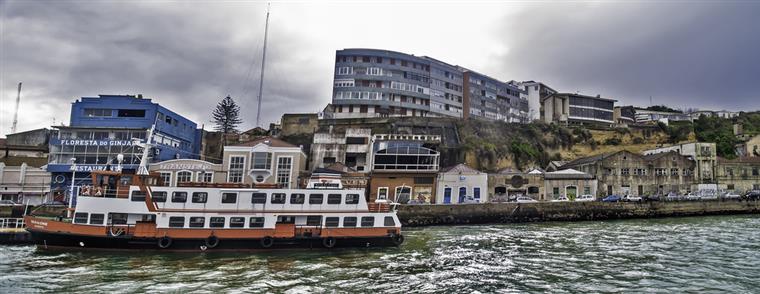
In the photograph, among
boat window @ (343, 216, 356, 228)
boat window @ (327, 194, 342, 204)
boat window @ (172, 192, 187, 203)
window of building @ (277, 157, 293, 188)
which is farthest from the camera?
window of building @ (277, 157, 293, 188)

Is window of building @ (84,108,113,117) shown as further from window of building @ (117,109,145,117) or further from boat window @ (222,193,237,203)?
boat window @ (222,193,237,203)

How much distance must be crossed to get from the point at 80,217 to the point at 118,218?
1.89 meters

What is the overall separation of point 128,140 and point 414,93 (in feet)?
133

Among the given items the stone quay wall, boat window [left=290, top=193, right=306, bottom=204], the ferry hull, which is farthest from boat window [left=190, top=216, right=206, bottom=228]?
the stone quay wall

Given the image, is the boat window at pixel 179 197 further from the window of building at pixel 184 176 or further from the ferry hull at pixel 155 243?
the window of building at pixel 184 176

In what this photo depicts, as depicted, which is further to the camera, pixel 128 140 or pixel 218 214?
pixel 128 140

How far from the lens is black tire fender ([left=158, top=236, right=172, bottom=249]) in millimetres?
22859

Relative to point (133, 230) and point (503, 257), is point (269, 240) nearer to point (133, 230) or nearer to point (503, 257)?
point (133, 230)

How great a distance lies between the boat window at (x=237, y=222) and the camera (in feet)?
79.7

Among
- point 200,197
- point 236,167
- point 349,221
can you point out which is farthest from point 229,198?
point 236,167

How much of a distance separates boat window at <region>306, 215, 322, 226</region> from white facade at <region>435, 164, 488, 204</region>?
25296 mm

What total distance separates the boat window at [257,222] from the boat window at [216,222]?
1.59m

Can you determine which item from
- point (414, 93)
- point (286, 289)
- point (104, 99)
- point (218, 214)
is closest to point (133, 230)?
point (218, 214)

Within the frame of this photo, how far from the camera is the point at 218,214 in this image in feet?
79.6
